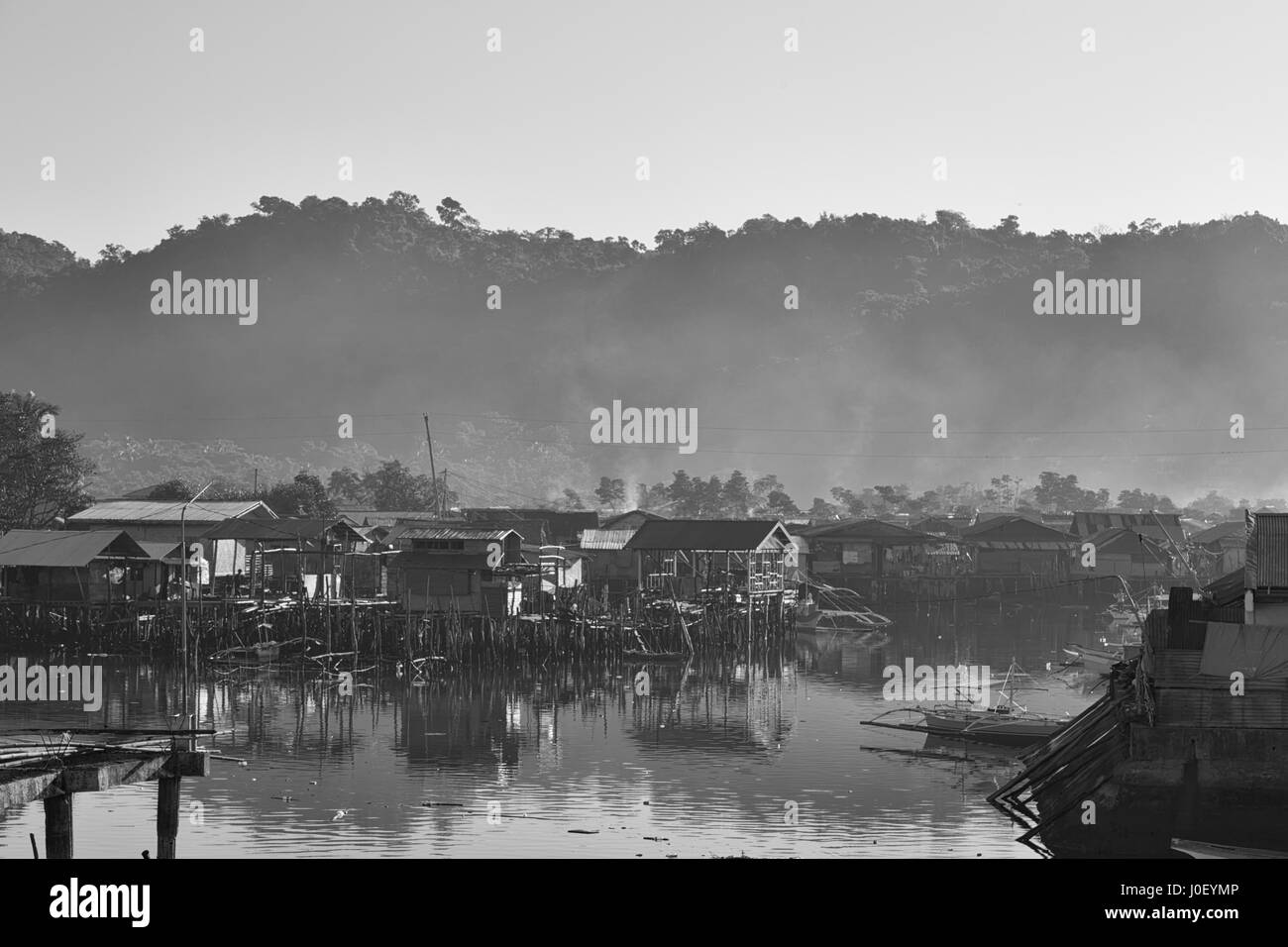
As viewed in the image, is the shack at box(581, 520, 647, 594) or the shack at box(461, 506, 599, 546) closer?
the shack at box(581, 520, 647, 594)

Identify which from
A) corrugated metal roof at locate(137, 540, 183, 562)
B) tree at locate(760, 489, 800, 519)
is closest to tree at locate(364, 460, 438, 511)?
tree at locate(760, 489, 800, 519)

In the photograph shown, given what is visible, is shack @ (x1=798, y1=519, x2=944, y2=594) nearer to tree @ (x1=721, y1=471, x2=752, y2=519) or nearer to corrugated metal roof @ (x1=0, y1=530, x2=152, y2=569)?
tree @ (x1=721, y1=471, x2=752, y2=519)

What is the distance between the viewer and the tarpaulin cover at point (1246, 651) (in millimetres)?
27391

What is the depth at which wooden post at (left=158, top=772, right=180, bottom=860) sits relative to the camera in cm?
2238

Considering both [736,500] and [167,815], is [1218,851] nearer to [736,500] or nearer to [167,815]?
[167,815]

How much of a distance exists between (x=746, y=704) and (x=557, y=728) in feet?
25.3

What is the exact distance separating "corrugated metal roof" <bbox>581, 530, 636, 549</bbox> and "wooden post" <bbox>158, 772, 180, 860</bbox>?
5284 centimetres

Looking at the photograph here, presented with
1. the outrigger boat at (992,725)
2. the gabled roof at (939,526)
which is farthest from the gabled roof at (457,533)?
the gabled roof at (939,526)

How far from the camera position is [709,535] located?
6656cm

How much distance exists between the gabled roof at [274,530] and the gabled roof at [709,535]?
12.6m
